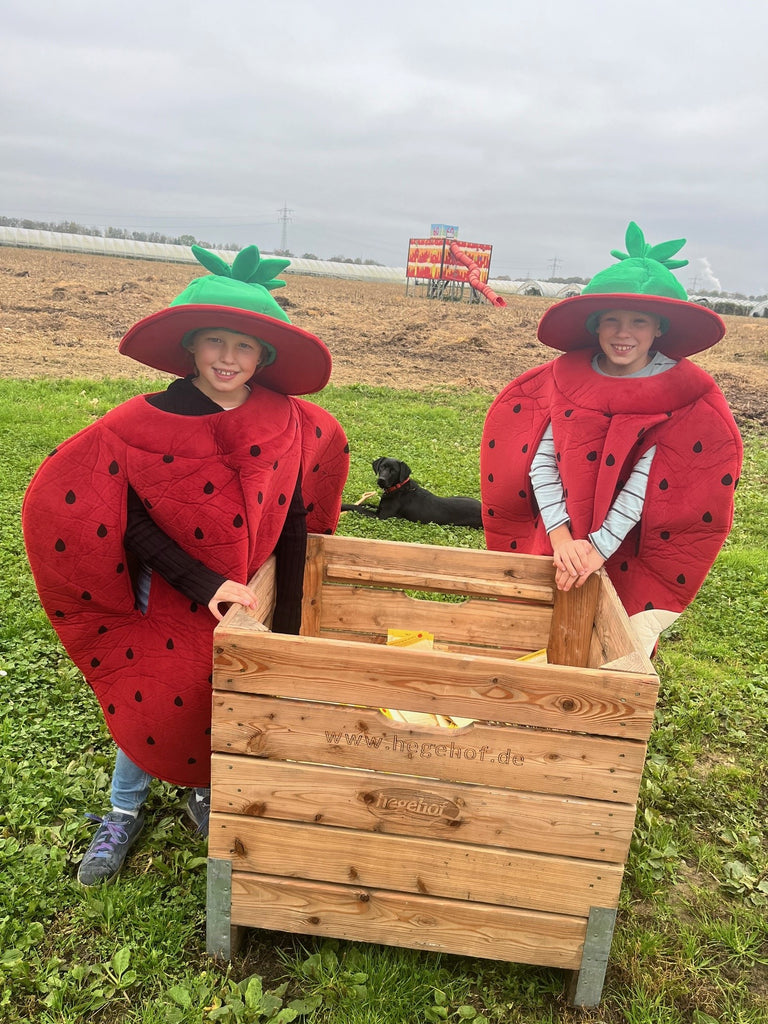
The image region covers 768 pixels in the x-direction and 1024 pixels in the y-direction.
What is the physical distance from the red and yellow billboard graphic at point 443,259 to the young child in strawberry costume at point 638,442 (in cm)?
2972

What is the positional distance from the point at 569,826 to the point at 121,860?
5.31ft

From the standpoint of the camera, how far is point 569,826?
6.77 feet

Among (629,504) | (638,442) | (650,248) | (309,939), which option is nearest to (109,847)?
(309,939)

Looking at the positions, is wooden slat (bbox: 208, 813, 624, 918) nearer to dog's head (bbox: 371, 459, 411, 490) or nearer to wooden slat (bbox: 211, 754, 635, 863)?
wooden slat (bbox: 211, 754, 635, 863)

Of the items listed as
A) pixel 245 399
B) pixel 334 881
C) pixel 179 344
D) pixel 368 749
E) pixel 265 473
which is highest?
pixel 179 344

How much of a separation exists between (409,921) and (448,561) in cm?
128

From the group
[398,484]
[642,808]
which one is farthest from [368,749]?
[398,484]

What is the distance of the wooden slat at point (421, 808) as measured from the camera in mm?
2057

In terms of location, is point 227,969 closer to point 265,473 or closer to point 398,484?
point 265,473

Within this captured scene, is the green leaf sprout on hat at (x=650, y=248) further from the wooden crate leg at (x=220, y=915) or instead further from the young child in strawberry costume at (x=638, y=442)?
the wooden crate leg at (x=220, y=915)

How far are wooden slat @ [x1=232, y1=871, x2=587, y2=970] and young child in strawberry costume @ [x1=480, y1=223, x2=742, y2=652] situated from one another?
1.15 m

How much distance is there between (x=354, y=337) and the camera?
64.4 feet

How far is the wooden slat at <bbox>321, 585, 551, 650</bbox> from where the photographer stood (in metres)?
3.11

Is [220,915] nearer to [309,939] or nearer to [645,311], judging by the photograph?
[309,939]
